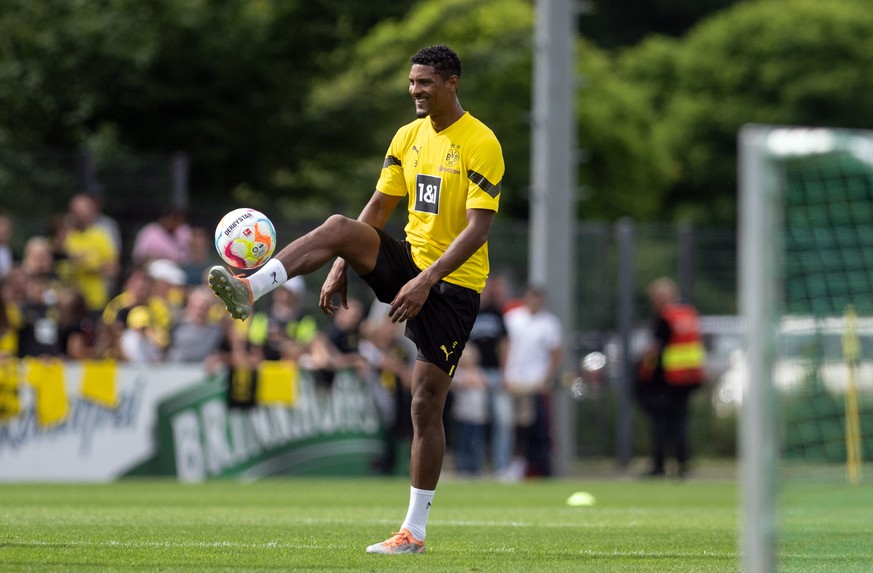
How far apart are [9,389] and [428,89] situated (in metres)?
10.2

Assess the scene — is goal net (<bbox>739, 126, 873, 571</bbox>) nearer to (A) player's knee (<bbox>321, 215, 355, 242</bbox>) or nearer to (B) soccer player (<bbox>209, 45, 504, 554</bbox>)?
(B) soccer player (<bbox>209, 45, 504, 554</bbox>)

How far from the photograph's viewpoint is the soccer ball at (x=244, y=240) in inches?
318

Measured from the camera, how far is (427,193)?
8.42 metres

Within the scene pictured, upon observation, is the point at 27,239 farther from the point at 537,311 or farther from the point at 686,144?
the point at 686,144

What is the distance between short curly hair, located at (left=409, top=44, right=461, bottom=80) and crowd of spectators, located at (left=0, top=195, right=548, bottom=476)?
31.9 feet

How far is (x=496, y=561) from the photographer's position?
760 centimetres

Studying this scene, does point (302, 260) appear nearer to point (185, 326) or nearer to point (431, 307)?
point (431, 307)

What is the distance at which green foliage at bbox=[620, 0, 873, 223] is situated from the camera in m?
59.0

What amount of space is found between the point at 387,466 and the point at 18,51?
1010cm

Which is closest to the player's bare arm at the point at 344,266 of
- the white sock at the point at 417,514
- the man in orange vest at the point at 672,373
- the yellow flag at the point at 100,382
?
the white sock at the point at 417,514

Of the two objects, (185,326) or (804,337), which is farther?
(185,326)

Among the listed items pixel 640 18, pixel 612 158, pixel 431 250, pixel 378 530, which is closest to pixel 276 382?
pixel 378 530

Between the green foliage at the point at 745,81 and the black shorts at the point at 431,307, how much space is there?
5001cm

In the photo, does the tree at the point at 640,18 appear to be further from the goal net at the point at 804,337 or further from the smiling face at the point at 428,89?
the smiling face at the point at 428,89
